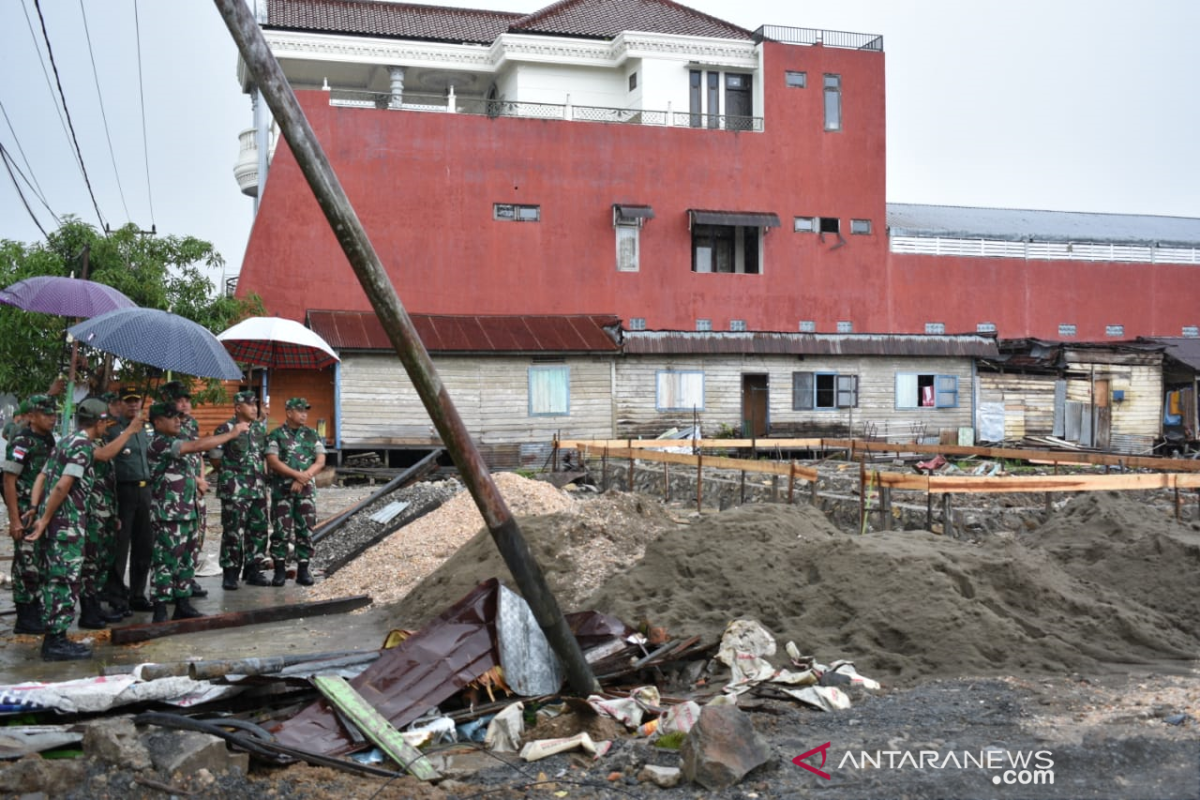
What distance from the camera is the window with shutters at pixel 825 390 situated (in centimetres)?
2770

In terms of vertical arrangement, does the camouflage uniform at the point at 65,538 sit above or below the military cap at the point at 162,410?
below

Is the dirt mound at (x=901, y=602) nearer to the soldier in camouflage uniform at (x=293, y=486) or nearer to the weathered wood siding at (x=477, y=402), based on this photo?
the soldier in camouflage uniform at (x=293, y=486)

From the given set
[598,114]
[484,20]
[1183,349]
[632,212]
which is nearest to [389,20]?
[484,20]

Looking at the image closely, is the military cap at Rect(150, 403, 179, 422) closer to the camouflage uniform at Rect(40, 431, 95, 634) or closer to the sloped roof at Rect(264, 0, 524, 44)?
the camouflage uniform at Rect(40, 431, 95, 634)

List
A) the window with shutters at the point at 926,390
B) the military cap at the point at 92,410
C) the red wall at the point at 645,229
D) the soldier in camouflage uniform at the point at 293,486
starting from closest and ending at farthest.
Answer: the military cap at the point at 92,410
the soldier in camouflage uniform at the point at 293,486
the red wall at the point at 645,229
the window with shutters at the point at 926,390

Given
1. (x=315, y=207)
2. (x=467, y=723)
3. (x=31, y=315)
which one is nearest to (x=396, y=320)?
(x=467, y=723)

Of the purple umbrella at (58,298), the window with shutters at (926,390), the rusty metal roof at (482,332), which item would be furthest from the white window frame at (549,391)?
the purple umbrella at (58,298)

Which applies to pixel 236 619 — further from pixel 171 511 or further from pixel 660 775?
pixel 660 775

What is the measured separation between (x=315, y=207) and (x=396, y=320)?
23414mm

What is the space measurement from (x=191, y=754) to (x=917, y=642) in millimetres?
4124

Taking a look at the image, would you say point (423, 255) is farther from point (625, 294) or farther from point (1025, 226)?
point (1025, 226)

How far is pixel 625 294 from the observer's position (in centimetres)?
2970

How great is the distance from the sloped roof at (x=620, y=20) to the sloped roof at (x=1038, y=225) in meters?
8.65

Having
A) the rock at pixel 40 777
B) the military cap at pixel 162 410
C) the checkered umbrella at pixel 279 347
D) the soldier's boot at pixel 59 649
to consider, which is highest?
the checkered umbrella at pixel 279 347
